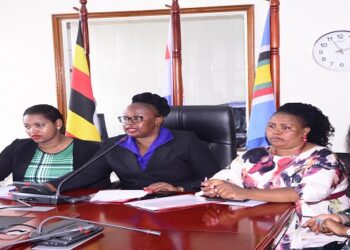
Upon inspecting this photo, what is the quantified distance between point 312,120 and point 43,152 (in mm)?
1494

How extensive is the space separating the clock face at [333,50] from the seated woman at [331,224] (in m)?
2.31

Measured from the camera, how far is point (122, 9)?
13.3 ft

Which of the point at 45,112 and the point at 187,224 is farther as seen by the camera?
the point at 45,112

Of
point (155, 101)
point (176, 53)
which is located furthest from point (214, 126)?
Answer: point (176, 53)

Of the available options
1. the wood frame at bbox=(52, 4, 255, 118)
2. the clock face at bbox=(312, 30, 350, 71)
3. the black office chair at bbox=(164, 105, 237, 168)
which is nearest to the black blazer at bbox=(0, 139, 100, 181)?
the black office chair at bbox=(164, 105, 237, 168)

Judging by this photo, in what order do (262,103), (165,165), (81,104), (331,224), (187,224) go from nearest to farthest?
(187,224) < (331,224) < (165,165) < (262,103) < (81,104)

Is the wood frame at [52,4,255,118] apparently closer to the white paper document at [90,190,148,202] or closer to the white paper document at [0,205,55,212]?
the white paper document at [90,190,148,202]

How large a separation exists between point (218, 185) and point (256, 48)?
2.41 metres

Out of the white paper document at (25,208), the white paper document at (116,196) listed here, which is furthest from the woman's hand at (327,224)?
the white paper document at (25,208)

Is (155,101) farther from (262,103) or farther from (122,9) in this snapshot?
(122,9)

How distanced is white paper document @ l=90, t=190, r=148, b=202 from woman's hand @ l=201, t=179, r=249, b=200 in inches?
11.4

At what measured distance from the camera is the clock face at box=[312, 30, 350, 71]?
3.73 meters

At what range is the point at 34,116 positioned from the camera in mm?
2564

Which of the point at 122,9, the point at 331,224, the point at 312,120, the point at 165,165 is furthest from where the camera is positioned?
the point at 122,9
